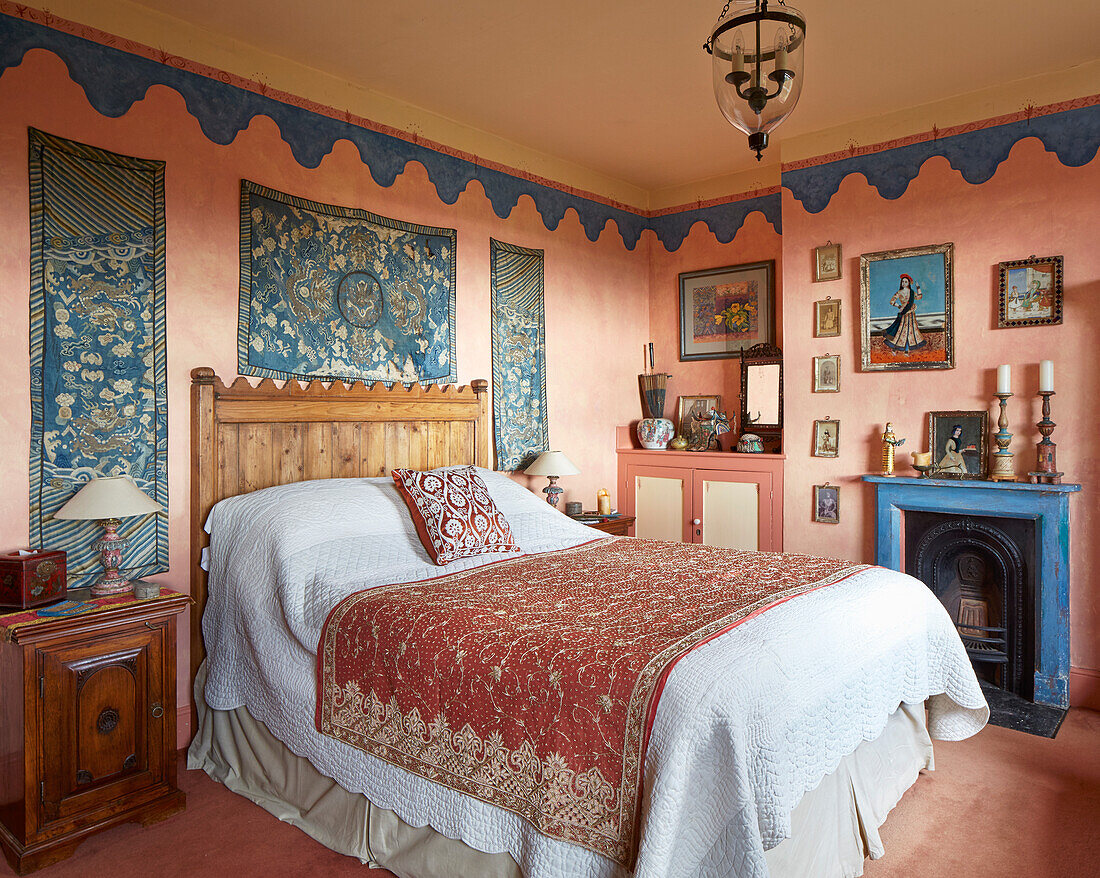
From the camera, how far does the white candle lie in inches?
128

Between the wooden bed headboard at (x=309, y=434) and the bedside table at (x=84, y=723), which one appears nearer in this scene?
the bedside table at (x=84, y=723)

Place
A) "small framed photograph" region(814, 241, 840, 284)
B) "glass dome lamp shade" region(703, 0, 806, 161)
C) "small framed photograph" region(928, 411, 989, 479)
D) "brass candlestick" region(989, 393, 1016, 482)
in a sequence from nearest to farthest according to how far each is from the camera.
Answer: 1. "glass dome lamp shade" region(703, 0, 806, 161)
2. "brass candlestick" region(989, 393, 1016, 482)
3. "small framed photograph" region(928, 411, 989, 479)
4. "small framed photograph" region(814, 241, 840, 284)

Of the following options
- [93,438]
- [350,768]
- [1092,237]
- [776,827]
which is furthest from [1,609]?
[1092,237]

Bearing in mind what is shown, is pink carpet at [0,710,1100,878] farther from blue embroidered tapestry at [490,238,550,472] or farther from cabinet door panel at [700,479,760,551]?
blue embroidered tapestry at [490,238,550,472]

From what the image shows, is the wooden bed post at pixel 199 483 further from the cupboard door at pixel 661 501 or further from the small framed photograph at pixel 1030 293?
the small framed photograph at pixel 1030 293

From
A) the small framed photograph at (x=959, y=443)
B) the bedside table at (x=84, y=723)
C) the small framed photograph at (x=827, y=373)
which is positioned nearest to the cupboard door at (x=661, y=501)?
the small framed photograph at (x=827, y=373)

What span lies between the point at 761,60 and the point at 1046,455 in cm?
245

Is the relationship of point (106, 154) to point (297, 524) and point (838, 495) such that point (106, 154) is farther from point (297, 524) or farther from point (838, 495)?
point (838, 495)

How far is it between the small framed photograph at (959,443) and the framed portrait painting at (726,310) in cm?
124

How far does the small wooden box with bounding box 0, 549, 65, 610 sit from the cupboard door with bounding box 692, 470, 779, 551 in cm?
313

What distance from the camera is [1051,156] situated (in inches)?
132

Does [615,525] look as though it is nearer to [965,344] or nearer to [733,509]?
[733,509]

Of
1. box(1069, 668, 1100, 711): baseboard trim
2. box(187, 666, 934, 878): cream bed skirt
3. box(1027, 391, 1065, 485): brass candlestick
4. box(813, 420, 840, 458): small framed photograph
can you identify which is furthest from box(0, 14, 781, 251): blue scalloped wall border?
box(1069, 668, 1100, 711): baseboard trim

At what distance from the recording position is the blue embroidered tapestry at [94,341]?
2523mm
